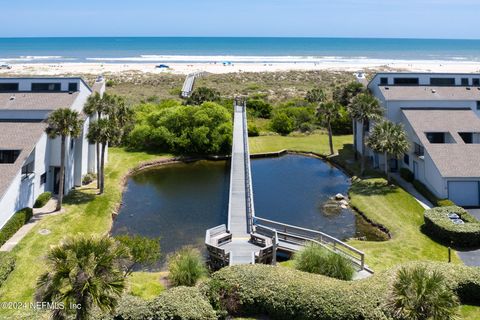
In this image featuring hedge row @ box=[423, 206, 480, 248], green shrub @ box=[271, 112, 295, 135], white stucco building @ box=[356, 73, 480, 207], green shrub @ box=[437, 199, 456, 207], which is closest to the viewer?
hedge row @ box=[423, 206, 480, 248]

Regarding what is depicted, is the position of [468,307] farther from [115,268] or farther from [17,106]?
[17,106]

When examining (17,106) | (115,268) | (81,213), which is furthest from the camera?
(17,106)

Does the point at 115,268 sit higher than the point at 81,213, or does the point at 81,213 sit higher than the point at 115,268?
the point at 115,268

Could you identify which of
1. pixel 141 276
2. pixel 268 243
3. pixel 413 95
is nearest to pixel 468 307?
pixel 268 243

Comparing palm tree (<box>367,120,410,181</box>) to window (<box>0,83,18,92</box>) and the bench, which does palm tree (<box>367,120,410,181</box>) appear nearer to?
the bench

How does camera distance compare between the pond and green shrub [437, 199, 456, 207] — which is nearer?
the pond

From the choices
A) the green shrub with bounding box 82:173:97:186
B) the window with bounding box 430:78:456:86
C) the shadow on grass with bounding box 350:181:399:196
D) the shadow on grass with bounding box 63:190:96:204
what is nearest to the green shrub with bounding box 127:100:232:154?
the green shrub with bounding box 82:173:97:186
